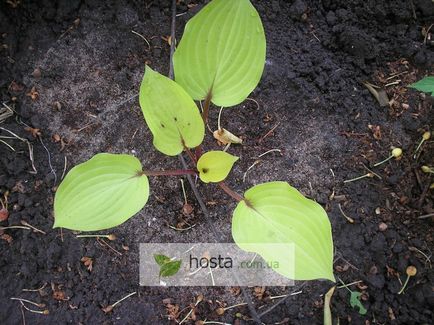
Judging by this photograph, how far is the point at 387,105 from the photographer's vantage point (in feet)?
4.81

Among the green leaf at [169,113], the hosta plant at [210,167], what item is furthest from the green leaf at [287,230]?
the green leaf at [169,113]

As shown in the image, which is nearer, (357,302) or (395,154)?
(357,302)

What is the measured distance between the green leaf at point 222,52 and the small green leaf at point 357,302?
0.65 m

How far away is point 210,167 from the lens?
1.24 m

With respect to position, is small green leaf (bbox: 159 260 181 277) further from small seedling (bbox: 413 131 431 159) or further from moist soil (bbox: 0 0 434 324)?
small seedling (bbox: 413 131 431 159)

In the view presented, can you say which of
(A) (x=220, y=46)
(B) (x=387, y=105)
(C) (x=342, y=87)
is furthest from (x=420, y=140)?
(A) (x=220, y=46)

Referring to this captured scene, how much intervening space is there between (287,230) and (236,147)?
423 millimetres

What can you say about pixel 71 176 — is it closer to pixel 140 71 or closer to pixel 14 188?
pixel 14 188

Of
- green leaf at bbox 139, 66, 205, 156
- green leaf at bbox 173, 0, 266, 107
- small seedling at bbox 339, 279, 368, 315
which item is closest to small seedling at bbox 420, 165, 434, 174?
small seedling at bbox 339, 279, 368, 315

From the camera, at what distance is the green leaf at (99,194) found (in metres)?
1.12

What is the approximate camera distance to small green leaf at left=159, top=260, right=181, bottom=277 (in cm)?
133

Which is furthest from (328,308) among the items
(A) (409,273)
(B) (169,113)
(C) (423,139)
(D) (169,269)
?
(B) (169,113)

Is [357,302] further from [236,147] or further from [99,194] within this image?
[99,194]

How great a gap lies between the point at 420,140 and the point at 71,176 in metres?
1.06
